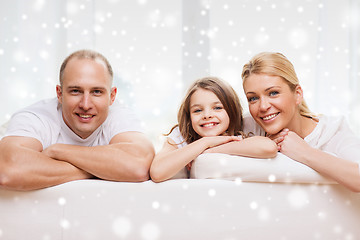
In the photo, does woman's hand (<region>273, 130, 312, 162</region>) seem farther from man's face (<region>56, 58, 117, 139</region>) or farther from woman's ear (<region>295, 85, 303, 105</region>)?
man's face (<region>56, 58, 117, 139</region>)

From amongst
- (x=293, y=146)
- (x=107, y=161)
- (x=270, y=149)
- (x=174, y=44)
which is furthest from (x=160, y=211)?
(x=174, y=44)

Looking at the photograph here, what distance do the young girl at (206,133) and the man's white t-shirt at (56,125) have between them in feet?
0.69

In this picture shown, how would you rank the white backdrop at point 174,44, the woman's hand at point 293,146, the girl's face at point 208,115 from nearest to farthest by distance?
the woman's hand at point 293,146
the girl's face at point 208,115
the white backdrop at point 174,44

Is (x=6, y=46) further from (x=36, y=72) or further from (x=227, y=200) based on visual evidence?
(x=227, y=200)

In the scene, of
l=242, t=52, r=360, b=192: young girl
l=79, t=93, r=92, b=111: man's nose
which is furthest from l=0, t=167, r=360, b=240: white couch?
l=79, t=93, r=92, b=111: man's nose

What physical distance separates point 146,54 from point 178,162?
1.52 m

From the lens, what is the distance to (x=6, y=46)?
2.58 meters

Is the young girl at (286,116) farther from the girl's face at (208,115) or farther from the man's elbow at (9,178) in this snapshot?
the man's elbow at (9,178)

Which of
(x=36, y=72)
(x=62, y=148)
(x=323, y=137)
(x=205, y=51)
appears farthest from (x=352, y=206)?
(x=36, y=72)

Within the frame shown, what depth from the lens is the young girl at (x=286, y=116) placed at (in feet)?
4.61

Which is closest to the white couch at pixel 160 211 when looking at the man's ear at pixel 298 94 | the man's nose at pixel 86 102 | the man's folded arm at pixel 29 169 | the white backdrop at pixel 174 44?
the man's folded arm at pixel 29 169

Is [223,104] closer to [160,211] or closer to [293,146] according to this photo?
[293,146]

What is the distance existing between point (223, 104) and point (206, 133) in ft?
0.49

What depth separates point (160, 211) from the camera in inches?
48.9
